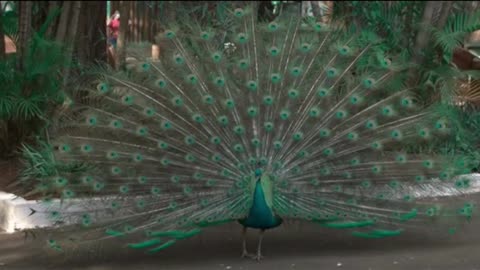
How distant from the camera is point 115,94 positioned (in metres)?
6.21

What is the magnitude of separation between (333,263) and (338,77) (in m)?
1.55

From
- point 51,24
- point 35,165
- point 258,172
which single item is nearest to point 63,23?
point 51,24

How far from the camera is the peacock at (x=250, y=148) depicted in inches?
229

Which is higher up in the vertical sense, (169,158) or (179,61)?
(179,61)

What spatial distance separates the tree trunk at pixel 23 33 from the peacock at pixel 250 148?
2.90m

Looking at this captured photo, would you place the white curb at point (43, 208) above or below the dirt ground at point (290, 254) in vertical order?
above

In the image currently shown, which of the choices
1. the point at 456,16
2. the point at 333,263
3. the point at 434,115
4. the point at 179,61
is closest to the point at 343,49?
the point at 434,115

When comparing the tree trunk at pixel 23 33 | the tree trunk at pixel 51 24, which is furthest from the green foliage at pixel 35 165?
the tree trunk at pixel 51 24

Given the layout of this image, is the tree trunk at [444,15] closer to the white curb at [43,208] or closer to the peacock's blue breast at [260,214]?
the white curb at [43,208]

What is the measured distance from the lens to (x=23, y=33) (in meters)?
9.04

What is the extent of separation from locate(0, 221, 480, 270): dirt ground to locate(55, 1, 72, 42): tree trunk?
3.14 metres

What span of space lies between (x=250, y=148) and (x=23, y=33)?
433 centimetres

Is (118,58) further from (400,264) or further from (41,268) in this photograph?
(400,264)

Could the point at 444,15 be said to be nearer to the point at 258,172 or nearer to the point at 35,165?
the point at 258,172
